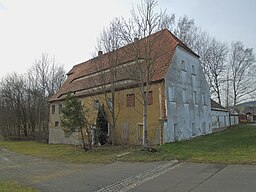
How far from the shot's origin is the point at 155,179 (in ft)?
36.1

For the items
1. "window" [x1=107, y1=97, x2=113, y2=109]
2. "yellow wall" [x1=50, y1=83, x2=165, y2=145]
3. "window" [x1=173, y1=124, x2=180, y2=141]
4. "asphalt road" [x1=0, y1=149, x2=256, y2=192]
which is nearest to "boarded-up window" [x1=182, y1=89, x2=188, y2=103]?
"window" [x1=173, y1=124, x2=180, y2=141]

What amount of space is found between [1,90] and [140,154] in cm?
4765

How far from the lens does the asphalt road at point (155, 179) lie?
9.32m

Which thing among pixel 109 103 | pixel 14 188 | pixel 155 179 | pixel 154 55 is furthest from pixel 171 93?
pixel 14 188

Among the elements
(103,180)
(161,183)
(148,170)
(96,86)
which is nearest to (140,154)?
(148,170)

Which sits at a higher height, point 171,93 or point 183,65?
point 183,65

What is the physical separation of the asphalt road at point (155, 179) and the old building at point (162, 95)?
9373mm

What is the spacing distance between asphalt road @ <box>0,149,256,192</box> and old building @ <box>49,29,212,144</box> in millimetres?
9373

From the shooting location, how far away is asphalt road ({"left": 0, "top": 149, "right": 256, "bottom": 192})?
9.32 metres

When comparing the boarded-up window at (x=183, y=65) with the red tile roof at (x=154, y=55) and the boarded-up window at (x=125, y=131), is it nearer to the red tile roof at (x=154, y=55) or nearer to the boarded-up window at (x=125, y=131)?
the red tile roof at (x=154, y=55)

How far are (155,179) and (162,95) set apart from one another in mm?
13679

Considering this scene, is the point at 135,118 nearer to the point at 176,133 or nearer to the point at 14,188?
the point at 176,133

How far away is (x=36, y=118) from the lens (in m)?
56.9

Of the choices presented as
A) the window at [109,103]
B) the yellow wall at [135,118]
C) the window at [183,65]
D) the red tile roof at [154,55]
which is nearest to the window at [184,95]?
the window at [183,65]
